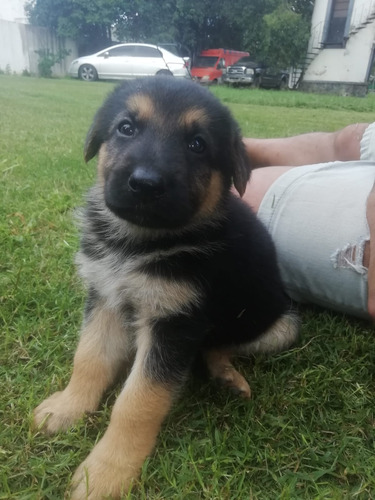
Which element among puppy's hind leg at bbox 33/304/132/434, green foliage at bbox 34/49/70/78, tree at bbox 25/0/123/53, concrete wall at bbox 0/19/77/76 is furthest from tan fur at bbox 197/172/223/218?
tree at bbox 25/0/123/53

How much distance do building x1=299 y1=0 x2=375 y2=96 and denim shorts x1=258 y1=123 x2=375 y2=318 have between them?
26639 millimetres

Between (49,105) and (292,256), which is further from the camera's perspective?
(49,105)

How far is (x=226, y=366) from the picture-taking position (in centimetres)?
223

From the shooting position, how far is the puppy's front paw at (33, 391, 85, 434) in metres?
A: 1.88

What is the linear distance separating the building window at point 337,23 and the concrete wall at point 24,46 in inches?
614

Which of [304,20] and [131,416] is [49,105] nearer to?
[131,416]

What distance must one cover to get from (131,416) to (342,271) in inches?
54.8

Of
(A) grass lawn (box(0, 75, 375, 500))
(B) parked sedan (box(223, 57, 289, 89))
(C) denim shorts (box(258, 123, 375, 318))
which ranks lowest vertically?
(B) parked sedan (box(223, 57, 289, 89))

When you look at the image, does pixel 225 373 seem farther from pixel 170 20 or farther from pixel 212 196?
pixel 170 20

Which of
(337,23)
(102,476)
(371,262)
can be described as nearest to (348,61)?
(337,23)

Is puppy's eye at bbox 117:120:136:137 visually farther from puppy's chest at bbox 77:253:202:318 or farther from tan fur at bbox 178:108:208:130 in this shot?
puppy's chest at bbox 77:253:202:318

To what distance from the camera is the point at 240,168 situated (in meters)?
2.33

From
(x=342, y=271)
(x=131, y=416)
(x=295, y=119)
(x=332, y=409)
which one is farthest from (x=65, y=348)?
(x=295, y=119)

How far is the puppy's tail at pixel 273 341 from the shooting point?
246 centimetres
